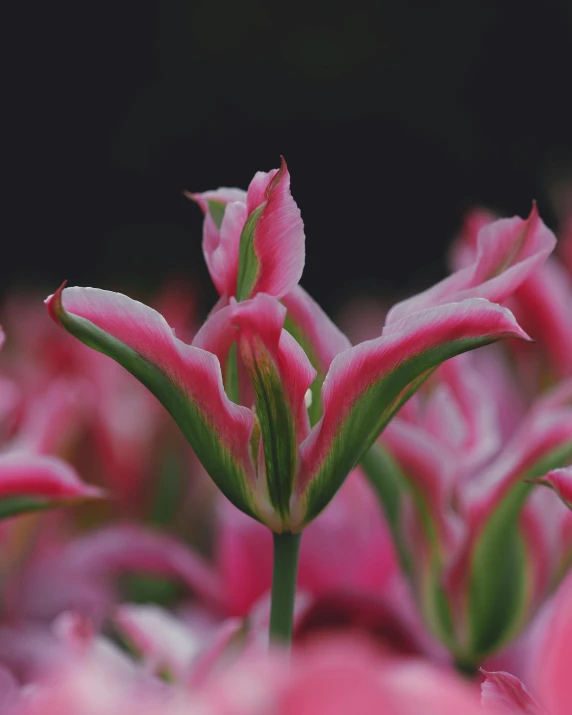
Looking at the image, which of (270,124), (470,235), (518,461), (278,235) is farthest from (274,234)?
(270,124)

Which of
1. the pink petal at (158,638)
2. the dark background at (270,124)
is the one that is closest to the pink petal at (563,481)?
the pink petal at (158,638)

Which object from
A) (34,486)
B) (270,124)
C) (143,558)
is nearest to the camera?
(34,486)

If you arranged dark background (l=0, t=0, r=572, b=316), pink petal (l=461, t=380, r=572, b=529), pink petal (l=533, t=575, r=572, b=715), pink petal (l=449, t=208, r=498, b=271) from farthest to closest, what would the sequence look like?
dark background (l=0, t=0, r=572, b=316) < pink petal (l=449, t=208, r=498, b=271) < pink petal (l=461, t=380, r=572, b=529) < pink petal (l=533, t=575, r=572, b=715)

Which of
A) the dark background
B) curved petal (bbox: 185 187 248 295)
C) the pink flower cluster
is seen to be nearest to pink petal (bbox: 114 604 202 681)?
the pink flower cluster

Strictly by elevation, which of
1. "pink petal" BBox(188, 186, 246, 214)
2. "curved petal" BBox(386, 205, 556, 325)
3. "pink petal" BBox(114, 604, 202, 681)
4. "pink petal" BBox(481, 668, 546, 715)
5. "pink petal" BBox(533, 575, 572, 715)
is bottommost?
"pink petal" BBox(114, 604, 202, 681)

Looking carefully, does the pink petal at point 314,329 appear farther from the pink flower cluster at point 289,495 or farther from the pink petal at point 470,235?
Answer: the pink petal at point 470,235

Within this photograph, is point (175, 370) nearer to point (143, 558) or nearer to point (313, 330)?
point (313, 330)

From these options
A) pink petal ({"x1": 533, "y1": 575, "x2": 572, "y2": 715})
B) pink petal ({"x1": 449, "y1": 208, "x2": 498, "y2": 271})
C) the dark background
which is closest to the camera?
pink petal ({"x1": 533, "y1": 575, "x2": 572, "y2": 715})

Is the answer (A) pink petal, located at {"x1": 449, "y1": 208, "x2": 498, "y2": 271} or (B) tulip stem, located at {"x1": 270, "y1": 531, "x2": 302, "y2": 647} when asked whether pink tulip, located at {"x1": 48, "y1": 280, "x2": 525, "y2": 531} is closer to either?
(B) tulip stem, located at {"x1": 270, "y1": 531, "x2": 302, "y2": 647}
